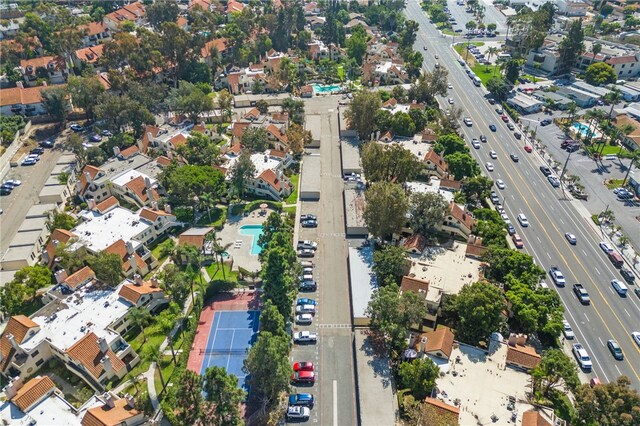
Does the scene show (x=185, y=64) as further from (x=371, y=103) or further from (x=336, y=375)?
(x=336, y=375)

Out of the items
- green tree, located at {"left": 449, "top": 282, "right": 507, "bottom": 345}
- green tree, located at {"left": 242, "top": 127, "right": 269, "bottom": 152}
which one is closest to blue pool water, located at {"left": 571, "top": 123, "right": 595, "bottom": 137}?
green tree, located at {"left": 449, "top": 282, "right": 507, "bottom": 345}

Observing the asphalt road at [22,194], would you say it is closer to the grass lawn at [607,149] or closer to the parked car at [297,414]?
the parked car at [297,414]

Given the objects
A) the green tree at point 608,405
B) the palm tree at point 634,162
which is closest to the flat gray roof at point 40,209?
the green tree at point 608,405

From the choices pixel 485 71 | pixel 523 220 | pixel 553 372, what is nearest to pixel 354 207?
pixel 523 220

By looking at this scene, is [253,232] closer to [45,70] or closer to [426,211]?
[426,211]

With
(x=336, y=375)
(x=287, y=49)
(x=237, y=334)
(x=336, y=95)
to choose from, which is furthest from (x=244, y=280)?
(x=287, y=49)
